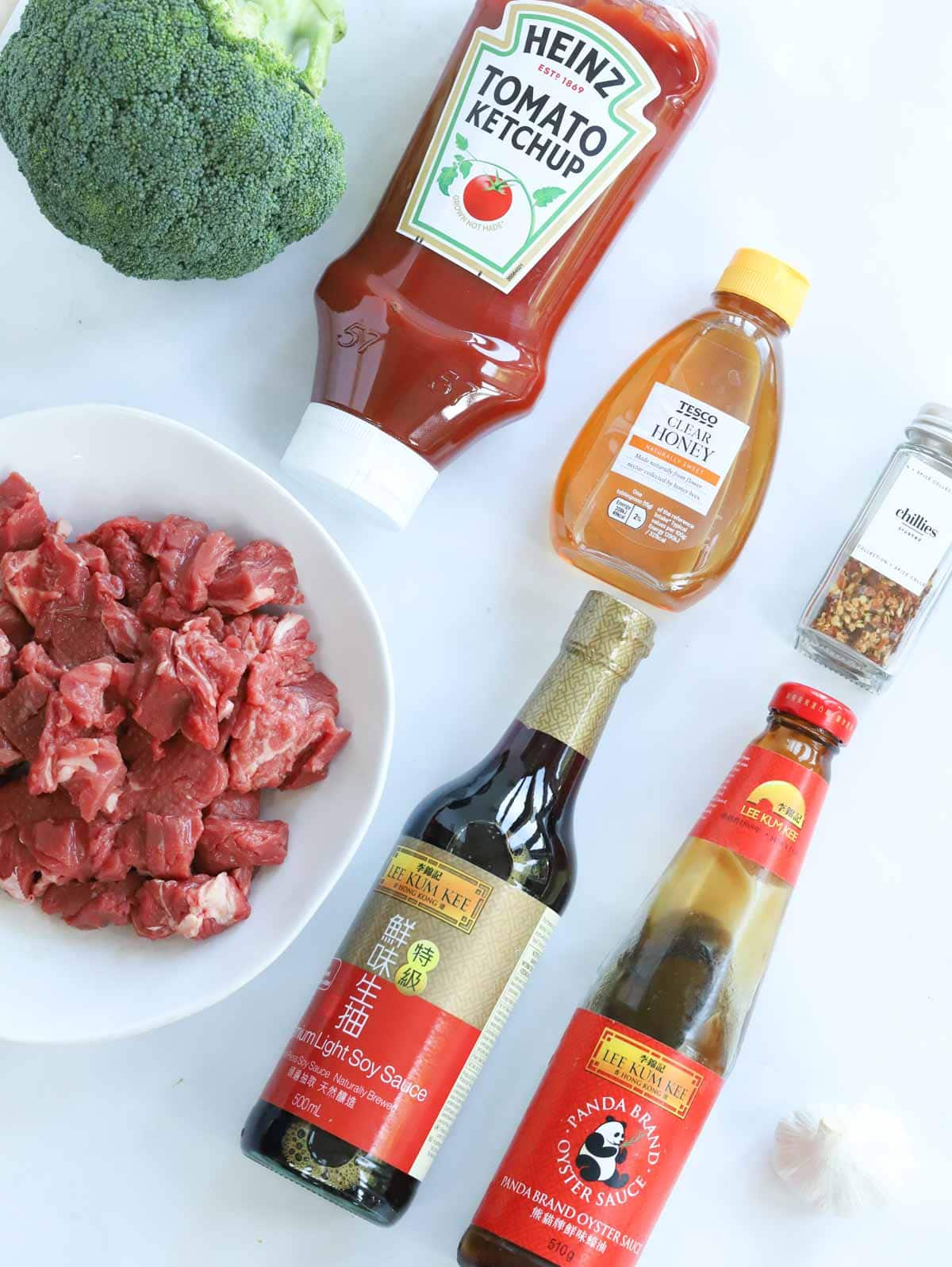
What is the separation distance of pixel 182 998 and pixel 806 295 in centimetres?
103

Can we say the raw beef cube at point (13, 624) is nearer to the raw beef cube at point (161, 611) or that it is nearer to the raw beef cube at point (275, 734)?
the raw beef cube at point (161, 611)

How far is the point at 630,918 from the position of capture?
138 centimetres

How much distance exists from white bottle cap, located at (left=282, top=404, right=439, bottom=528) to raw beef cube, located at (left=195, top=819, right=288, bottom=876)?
35 centimetres

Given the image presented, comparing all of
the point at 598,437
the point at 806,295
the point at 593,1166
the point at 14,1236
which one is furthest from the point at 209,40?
the point at 14,1236

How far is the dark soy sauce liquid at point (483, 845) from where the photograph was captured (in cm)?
115

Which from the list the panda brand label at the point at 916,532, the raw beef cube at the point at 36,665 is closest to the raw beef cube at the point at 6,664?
the raw beef cube at the point at 36,665

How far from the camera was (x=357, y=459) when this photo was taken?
1.27m

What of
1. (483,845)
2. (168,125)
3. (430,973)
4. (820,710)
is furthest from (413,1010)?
(168,125)

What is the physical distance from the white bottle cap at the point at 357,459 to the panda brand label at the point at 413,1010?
368 mm

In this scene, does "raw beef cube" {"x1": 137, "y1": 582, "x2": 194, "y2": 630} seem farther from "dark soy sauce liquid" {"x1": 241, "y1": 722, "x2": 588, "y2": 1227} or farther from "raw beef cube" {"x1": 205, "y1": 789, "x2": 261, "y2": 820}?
"dark soy sauce liquid" {"x1": 241, "y1": 722, "x2": 588, "y2": 1227}

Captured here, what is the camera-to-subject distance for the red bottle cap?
1.21 meters

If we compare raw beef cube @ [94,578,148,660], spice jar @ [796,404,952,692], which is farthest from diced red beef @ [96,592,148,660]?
spice jar @ [796,404,952,692]

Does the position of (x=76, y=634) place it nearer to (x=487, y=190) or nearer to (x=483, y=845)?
(x=483, y=845)

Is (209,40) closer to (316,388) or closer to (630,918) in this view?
(316,388)
